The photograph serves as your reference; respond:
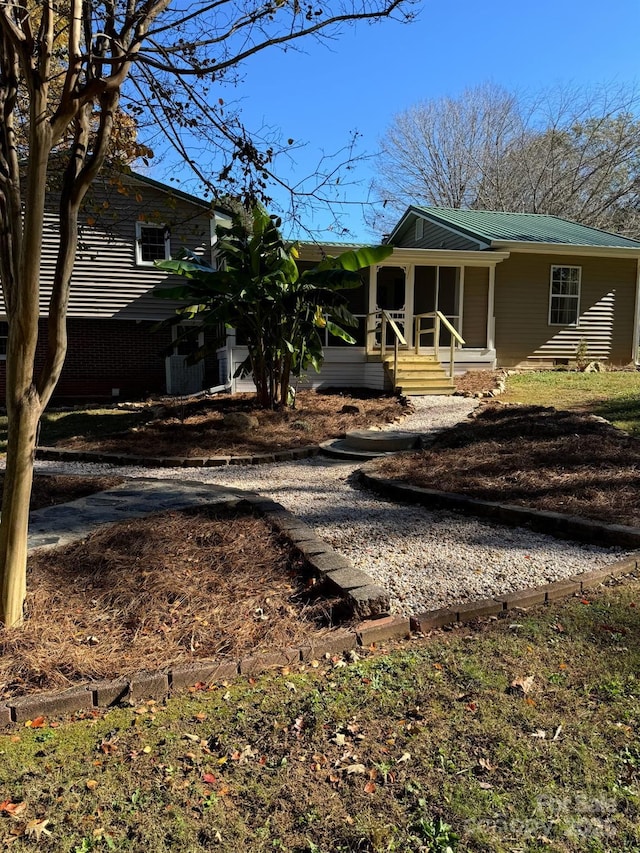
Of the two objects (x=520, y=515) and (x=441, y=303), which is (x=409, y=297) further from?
(x=520, y=515)

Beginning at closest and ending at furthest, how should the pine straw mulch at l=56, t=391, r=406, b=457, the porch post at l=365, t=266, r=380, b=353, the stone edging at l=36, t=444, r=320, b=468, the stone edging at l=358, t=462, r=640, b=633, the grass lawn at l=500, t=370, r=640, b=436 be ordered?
1. the stone edging at l=358, t=462, r=640, b=633
2. the stone edging at l=36, t=444, r=320, b=468
3. the pine straw mulch at l=56, t=391, r=406, b=457
4. the grass lawn at l=500, t=370, r=640, b=436
5. the porch post at l=365, t=266, r=380, b=353

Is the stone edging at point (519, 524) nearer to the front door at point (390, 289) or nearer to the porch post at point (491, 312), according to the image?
the porch post at point (491, 312)

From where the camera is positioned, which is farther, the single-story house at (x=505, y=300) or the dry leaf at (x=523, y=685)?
the single-story house at (x=505, y=300)

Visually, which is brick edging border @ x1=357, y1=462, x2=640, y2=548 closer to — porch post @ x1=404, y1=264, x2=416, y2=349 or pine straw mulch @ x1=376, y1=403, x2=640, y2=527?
pine straw mulch @ x1=376, y1=403, x2=640, y2=527

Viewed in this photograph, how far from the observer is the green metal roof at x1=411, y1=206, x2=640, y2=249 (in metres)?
17.0

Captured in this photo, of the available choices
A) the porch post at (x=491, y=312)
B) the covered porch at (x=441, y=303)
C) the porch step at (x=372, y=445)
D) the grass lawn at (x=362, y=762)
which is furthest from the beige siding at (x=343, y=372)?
the grass lawn at (x=362, y=762)

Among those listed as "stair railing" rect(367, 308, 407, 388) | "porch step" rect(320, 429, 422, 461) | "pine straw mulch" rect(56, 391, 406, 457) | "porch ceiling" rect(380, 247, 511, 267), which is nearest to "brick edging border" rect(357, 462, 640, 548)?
"porch step" rect(320, 429, 422, 461)

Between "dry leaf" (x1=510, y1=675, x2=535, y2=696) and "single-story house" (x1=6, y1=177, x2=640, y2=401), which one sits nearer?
"dry leaf" (x1=510, y1=675, x2=535, y2=696)

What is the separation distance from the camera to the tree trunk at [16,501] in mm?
3020

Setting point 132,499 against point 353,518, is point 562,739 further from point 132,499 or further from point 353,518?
point 132,499

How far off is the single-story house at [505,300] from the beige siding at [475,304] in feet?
0.09

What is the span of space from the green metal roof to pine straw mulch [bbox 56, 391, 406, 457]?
23.0ft

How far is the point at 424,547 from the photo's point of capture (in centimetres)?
468

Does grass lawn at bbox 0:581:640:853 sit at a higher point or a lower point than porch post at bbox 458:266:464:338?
lower
